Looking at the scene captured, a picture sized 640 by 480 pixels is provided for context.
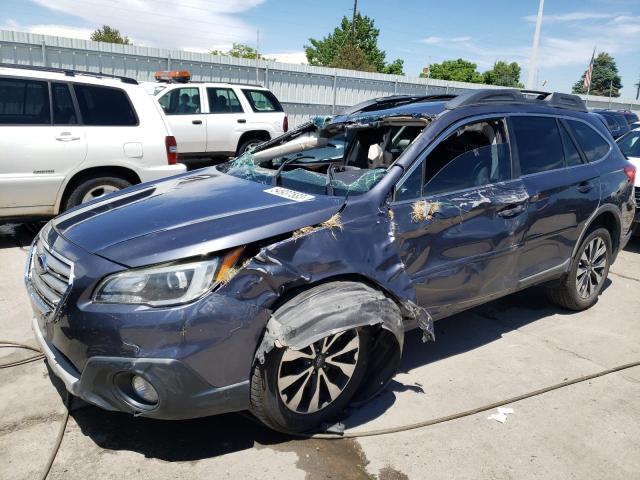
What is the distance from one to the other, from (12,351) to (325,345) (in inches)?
89.0

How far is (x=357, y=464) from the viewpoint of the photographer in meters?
2.69

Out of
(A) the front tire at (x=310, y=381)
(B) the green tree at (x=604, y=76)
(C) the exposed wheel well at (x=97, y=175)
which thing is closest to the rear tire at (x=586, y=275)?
(A) the front tire at (x=310, y=381)

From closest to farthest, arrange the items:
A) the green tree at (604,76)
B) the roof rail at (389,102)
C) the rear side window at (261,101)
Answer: the roof rail at (389,102) → the rear side window at (261,101) → the green tree at (604,76)

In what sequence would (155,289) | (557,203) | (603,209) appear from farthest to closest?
(603,209)
(557,203)
(155,289)

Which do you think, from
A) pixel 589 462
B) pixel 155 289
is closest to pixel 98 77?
pixel 155 289

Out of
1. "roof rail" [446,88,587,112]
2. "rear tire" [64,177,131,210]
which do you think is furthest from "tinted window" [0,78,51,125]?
"roof rail" [446,88,587,112]

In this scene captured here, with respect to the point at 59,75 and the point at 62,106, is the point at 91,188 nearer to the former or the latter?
the point at 62,106

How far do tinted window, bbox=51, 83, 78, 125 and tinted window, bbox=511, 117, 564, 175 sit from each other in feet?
15.0

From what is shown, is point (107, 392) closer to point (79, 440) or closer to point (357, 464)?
point (79, 440)

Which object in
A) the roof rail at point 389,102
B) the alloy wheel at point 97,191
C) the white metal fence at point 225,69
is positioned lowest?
the alloy wheel at point 97,191

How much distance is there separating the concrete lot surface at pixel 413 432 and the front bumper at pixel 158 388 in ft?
1.09

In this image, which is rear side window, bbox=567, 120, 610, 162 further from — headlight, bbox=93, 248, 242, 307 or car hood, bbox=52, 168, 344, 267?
headlight, bbox=93, 248, 242, 307

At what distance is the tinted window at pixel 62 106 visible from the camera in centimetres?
585

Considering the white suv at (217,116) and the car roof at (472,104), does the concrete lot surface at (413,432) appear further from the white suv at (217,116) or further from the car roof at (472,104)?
the white suv at (217,116)
